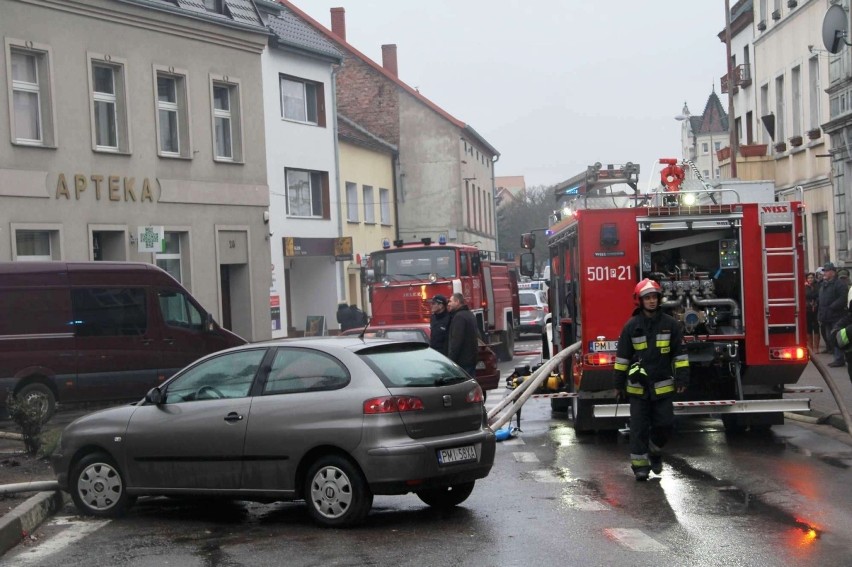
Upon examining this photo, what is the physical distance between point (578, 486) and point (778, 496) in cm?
174

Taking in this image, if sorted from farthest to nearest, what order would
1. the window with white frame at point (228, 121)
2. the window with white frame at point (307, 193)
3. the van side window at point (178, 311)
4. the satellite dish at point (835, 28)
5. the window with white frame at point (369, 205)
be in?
the window with white frame at point (369, 205)
the window with white frame at point (307, 193)
the window with white frame at point (228, 121)
the satellite dish at point (835, 28)
the van side window at point (178, 311)

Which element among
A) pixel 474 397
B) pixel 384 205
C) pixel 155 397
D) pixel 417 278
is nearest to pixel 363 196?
pixel 384 205

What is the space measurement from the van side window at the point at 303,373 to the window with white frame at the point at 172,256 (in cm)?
1733

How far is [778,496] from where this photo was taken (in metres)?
9.72

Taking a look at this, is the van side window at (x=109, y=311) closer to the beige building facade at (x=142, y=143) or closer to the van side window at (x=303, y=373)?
the beige building facade at (x=142, y=143)

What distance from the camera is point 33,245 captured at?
22.9 meters

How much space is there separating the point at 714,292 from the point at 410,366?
5.57 m

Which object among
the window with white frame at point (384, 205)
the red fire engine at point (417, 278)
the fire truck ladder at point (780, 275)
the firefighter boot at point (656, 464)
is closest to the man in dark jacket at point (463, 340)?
the fire truck ladder at point (780, 275)

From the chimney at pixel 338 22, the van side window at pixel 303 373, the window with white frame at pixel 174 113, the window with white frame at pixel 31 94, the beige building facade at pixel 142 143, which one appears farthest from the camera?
the chimney at pixel 338 22

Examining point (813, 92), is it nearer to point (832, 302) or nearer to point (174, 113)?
point (832, 302)

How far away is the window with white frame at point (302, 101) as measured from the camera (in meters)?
35.6

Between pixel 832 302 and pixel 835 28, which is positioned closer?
pixel 832 302

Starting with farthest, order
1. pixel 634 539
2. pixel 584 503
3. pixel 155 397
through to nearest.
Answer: pixel 155 397
pixel 584 503
pixel 634 539

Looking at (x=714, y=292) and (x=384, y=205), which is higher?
(x=384, y=205)
